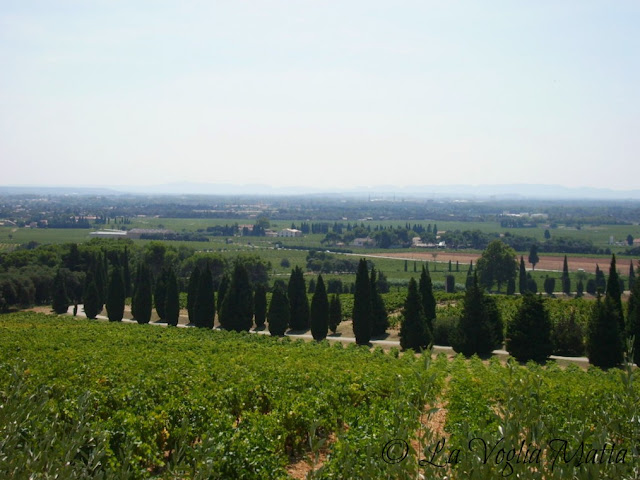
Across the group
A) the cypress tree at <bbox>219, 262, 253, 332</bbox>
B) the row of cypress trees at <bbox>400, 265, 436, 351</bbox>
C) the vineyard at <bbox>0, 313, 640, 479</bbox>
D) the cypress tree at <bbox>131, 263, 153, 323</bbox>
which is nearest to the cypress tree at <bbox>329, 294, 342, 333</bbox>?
the cypress tree at <bbox>219, 262, 253, 332</bbox>

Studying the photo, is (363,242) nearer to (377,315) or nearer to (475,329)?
(377,315)

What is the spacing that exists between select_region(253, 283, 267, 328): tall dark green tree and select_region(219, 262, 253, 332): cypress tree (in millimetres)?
1698

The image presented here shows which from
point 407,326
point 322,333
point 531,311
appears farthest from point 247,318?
point 531,311

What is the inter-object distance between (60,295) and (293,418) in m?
39.6

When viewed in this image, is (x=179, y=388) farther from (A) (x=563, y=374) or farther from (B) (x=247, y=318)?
(B) (x=247, y=318)

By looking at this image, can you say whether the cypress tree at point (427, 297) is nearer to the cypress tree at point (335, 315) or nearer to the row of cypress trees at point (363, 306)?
the row of cypress trees at point (363, 306)

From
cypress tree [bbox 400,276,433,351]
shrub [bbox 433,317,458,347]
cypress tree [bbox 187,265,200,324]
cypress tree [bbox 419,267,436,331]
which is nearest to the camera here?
cypress tree [bbox 400,276,433,351]

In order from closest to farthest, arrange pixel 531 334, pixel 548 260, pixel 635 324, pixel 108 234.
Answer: pixel 635 324 → pixel 531 334 → pixel 548 260 → pixel 108 234

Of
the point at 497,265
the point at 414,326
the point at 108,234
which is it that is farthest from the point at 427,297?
the point at 108,234

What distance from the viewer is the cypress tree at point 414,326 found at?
27406 mm

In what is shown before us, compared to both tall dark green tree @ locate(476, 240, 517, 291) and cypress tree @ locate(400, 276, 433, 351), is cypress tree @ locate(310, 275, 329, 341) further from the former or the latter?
tall dark green tree @ locate(476, 240, 517, 291)

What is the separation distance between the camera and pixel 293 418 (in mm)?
11469

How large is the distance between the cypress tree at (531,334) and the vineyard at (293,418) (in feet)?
14.6

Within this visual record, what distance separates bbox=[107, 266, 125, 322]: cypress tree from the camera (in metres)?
40.4
